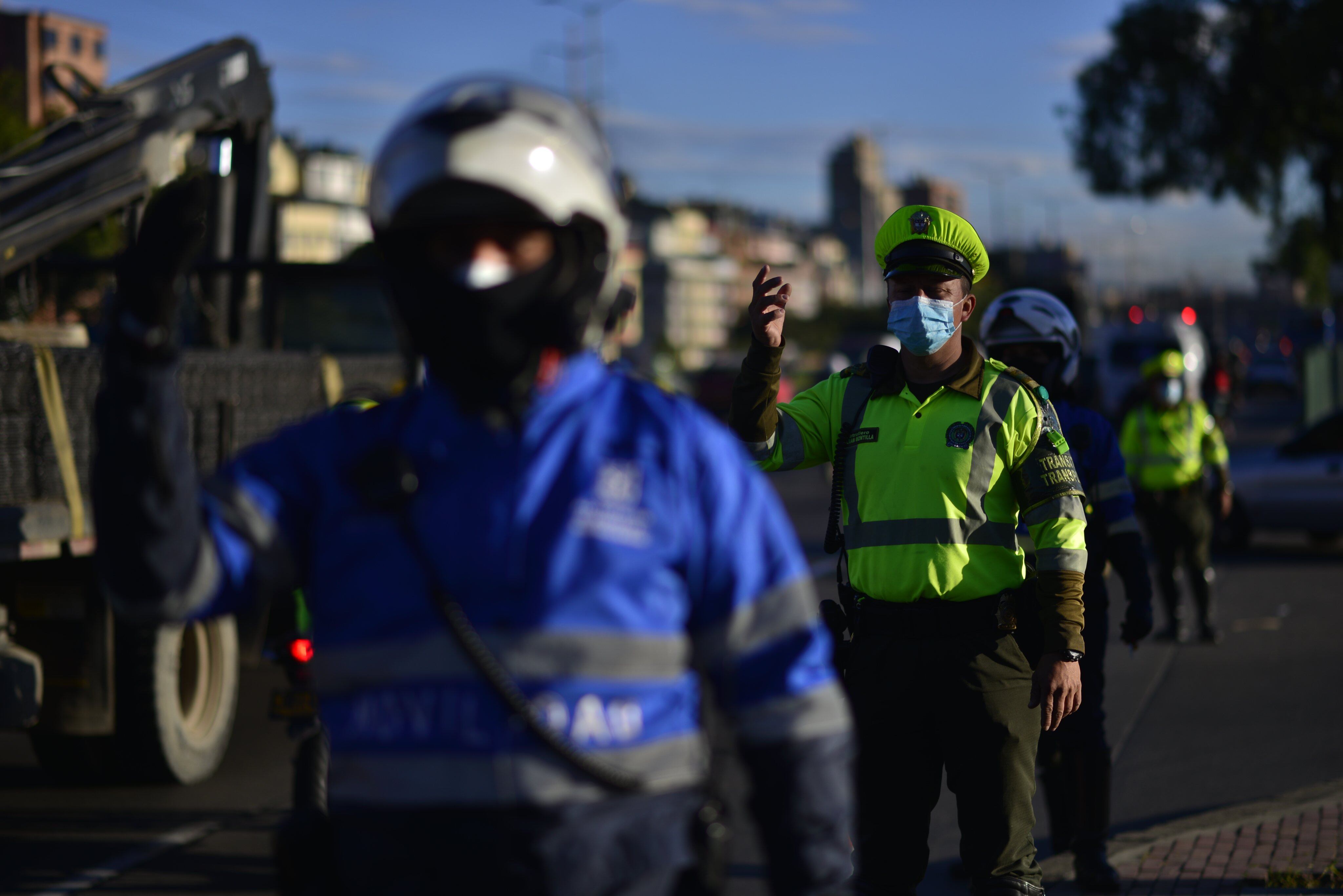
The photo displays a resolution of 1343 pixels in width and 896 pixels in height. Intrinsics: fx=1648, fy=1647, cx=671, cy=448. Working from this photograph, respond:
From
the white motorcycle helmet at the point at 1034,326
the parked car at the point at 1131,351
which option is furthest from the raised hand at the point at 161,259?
the parked car at the point at 1131,351

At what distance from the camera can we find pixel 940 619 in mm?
4012

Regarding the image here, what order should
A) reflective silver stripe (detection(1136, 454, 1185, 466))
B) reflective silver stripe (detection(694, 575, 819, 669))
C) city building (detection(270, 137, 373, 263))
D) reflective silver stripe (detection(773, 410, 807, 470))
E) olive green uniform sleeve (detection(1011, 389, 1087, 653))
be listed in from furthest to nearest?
city building (detection(270, 137, 373, 263)) → reflective silver stripe (detection(1136, 454, 1185, 466)) → reflective silver stripe (detection(773, 410, 807, 470)) → olive green uniform sleeve (detection(1011, 389, 1087, 653)) → reflective silver stripe (detection(694, 575, 819, 669))

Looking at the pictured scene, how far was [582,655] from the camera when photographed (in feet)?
6.63

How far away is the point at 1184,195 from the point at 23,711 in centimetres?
3368

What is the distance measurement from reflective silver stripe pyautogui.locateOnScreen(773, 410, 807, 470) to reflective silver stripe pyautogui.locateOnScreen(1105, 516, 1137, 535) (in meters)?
1.61

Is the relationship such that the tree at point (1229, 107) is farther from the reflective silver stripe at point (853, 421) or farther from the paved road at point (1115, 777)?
the reflective silver stripe at point (853, 421)

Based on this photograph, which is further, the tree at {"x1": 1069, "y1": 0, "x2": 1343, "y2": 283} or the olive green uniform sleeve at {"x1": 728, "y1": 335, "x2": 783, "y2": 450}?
the tree at {"x1": 1069, "y1": 0, "x2": 1343, "y2": 283}

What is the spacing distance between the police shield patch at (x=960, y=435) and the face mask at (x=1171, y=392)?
814cm

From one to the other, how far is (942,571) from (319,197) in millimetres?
102354

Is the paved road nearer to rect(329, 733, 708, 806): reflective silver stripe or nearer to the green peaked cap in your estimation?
the green peaked cap

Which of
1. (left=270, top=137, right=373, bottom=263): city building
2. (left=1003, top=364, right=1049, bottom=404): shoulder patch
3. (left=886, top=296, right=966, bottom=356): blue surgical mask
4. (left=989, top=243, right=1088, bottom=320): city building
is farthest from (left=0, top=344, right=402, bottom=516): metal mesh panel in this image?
(left=270, top=137, right=373, bottom=263): city building

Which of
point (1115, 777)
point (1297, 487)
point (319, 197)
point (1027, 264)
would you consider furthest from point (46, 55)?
point (1115, 777)

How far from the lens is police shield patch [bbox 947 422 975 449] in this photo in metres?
4.05

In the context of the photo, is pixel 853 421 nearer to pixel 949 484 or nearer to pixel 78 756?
pixel 949 484
